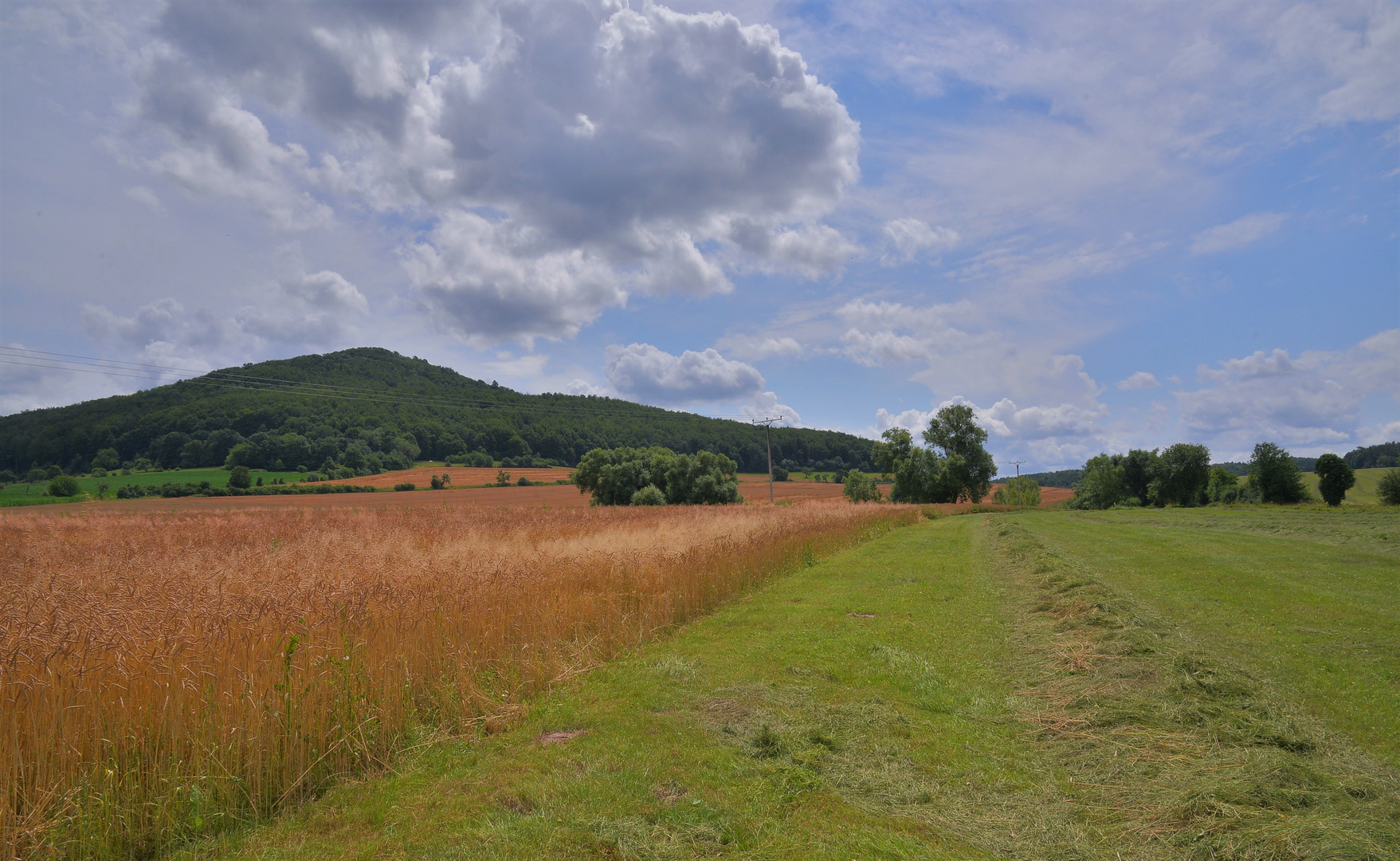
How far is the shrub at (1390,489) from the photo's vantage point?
1970 inches

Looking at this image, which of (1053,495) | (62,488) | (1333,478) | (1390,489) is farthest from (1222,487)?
(62,488)

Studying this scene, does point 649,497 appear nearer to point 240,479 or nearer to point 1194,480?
point 240,479

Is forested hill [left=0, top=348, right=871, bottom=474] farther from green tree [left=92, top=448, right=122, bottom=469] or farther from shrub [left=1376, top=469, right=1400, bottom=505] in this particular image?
shrub [left=1376, top=469, right=1400, bottom=505]

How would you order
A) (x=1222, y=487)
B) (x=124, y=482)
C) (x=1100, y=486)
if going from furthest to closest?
1. (x=1100, y=486)
2. (x=1222, y=487)
3. (x=124, y=482)

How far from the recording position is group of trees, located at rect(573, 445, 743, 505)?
4712 cm

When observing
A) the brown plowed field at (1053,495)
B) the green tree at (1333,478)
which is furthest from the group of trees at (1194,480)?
the brown plowed field at (1053,495)

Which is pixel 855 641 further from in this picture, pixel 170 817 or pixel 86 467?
pixel 86 467

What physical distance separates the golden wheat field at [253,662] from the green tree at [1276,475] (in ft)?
274

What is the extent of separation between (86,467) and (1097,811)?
80.8m

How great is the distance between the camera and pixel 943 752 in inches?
216

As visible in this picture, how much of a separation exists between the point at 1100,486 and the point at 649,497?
247 ft

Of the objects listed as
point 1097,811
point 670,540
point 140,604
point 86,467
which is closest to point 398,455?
point 86,467

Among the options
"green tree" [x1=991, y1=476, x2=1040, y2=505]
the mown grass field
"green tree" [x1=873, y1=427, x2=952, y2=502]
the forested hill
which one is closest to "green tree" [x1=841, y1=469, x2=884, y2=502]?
"green tree" [x1=873, y1=427, x2=952, y2=502]

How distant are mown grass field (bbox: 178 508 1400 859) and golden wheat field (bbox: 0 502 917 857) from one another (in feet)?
1.52
